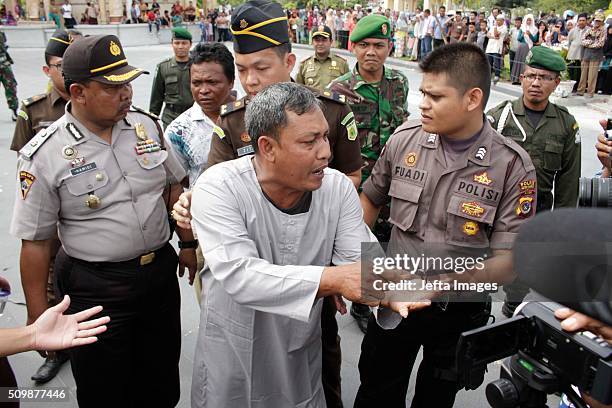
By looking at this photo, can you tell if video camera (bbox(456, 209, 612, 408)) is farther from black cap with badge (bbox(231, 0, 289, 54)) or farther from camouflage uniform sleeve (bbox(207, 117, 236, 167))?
black cap with badge (bbox(231, 0, 289, 54))

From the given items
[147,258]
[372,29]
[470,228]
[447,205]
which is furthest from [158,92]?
[470,228]

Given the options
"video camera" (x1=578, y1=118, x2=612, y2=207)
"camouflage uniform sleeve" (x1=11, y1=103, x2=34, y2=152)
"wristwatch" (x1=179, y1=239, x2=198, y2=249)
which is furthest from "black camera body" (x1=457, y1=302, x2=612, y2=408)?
"camouflage uniform sleeve" (x1=11, y1=103, x2=34, y2=152)

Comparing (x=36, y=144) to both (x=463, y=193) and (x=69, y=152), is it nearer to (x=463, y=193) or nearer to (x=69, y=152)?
(x=69, y=152)

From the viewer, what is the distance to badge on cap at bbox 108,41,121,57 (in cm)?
235

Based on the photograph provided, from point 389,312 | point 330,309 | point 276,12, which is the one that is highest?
point 276,12

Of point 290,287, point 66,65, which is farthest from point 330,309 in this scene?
point 66,65

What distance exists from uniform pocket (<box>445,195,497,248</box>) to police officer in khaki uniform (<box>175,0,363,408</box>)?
63 centimetres

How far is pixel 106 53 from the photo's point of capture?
2309mm

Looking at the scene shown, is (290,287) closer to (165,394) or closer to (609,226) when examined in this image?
(609,226)

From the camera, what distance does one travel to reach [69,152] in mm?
2238

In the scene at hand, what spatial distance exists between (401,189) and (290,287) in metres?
0.97

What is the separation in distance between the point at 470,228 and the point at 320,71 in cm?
481

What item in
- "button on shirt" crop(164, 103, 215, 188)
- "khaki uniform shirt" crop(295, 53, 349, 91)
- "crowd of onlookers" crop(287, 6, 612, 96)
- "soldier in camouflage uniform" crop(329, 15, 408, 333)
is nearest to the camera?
"button on shirt" crop(164, 103, 215, 188)

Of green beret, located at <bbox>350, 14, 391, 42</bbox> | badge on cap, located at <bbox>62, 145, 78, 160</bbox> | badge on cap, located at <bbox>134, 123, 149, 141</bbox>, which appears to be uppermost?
green beret, located at <bbox>350, 14, 391, 42</bbox>
